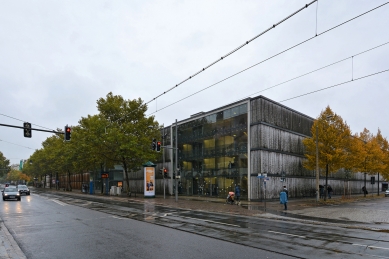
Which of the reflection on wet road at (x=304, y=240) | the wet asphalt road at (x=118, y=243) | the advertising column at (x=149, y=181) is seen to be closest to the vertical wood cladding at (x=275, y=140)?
the advertising column at (x=149, y=181)

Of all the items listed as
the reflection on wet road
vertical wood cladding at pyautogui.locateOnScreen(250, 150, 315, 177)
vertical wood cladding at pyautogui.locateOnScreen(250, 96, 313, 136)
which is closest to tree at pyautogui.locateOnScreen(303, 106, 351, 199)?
vertical wood cladding at pyautogui.locateOnScreen(250, 150, 315, 177)

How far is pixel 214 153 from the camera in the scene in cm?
3875

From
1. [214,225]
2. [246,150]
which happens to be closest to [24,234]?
[214,225]

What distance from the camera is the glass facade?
1378 inches

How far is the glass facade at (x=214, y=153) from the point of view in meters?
35.0

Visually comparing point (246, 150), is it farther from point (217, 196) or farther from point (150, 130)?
point (150, 130)

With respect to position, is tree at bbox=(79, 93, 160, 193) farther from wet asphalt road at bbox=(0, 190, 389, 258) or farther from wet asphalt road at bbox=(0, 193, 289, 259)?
wet asphalt road at bbox=(0, 193, 289, 259)

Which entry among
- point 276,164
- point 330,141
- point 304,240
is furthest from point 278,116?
point 304,240

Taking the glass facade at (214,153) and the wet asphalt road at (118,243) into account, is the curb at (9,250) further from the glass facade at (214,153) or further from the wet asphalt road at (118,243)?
the glass facade at (214,153)

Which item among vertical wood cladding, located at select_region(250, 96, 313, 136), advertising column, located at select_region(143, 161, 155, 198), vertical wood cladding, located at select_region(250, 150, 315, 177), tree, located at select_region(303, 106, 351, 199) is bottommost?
advertising column, located at select_region(143, 161, 155, 198)

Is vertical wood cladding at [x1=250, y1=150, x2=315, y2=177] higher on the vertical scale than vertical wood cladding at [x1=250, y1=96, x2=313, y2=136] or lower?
lower

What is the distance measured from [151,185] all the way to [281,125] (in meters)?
18.1

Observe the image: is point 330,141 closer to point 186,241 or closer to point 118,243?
point 186,241

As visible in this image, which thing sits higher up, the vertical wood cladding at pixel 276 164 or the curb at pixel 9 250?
the vertical wood cladding at pixel 276 164
